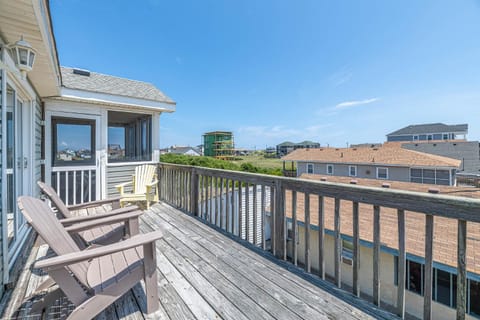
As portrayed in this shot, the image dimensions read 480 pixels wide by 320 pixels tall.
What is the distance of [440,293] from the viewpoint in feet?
15.4

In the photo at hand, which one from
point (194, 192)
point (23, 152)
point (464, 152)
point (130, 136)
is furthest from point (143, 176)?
point (464, 152)

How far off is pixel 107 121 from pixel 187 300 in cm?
460

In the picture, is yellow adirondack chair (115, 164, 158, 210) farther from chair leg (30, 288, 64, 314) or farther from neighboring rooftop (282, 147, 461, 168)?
neighboring rooftop (282, 147, 461, 168)

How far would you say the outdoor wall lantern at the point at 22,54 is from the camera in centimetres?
202

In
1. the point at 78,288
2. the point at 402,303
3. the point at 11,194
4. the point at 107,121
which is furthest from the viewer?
the point at 107,121

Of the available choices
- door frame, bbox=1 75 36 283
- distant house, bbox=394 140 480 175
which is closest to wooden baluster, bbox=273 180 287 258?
door frame, bbox=1 75 36 283

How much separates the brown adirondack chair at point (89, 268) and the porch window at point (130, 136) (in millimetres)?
3891

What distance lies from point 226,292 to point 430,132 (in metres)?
42.1

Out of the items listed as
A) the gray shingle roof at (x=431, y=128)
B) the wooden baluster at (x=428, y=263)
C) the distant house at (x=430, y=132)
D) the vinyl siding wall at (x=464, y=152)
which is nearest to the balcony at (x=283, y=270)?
the wooden baluster at (x=428, y=263)

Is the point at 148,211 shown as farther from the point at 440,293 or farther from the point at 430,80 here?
the point at 430,80

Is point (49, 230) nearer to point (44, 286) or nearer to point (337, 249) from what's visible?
point (44, 286)

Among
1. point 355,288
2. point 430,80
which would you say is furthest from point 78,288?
point 430,80

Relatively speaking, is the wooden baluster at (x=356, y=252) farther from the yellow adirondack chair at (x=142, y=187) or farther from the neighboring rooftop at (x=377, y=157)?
the neighboring rooftop at (x=377, y=157)

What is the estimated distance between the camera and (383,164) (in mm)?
→ 15570
